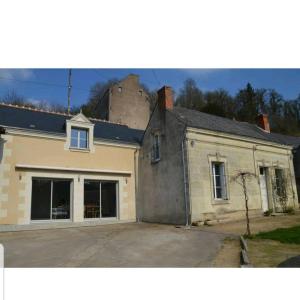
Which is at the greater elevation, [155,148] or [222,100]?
[222,100]

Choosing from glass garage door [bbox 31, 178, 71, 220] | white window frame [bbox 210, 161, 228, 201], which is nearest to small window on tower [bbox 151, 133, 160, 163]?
white window frame [bbox 210, 161, 228, 201]

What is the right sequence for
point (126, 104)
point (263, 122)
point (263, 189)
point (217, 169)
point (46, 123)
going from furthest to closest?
point (126, 104)
point (263, 122)
point (263, 189)
point (46, 123)
point (217, 169)

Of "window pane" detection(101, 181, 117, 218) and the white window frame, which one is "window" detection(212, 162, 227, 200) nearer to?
the white window frame

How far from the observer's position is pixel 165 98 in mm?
15000

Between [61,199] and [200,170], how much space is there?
21.7 feet

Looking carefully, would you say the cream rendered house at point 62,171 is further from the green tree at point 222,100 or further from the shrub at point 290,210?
the green tree at point 222,100

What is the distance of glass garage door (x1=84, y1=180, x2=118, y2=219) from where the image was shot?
14641 millimetres

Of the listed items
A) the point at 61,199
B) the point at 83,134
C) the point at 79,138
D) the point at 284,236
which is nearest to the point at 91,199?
the point at 61,199

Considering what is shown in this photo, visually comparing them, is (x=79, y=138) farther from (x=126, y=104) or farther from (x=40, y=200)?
(x=126, y=104)

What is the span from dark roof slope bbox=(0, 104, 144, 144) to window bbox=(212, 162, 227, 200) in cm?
513

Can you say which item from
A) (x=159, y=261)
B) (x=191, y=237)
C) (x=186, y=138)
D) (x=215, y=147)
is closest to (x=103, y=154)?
(x=186, y=138)

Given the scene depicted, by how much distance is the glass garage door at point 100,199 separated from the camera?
1464 centimetres

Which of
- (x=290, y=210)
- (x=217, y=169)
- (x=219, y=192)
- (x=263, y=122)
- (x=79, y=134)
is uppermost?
(x=263, y=122)

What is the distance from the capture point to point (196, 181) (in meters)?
12.8
